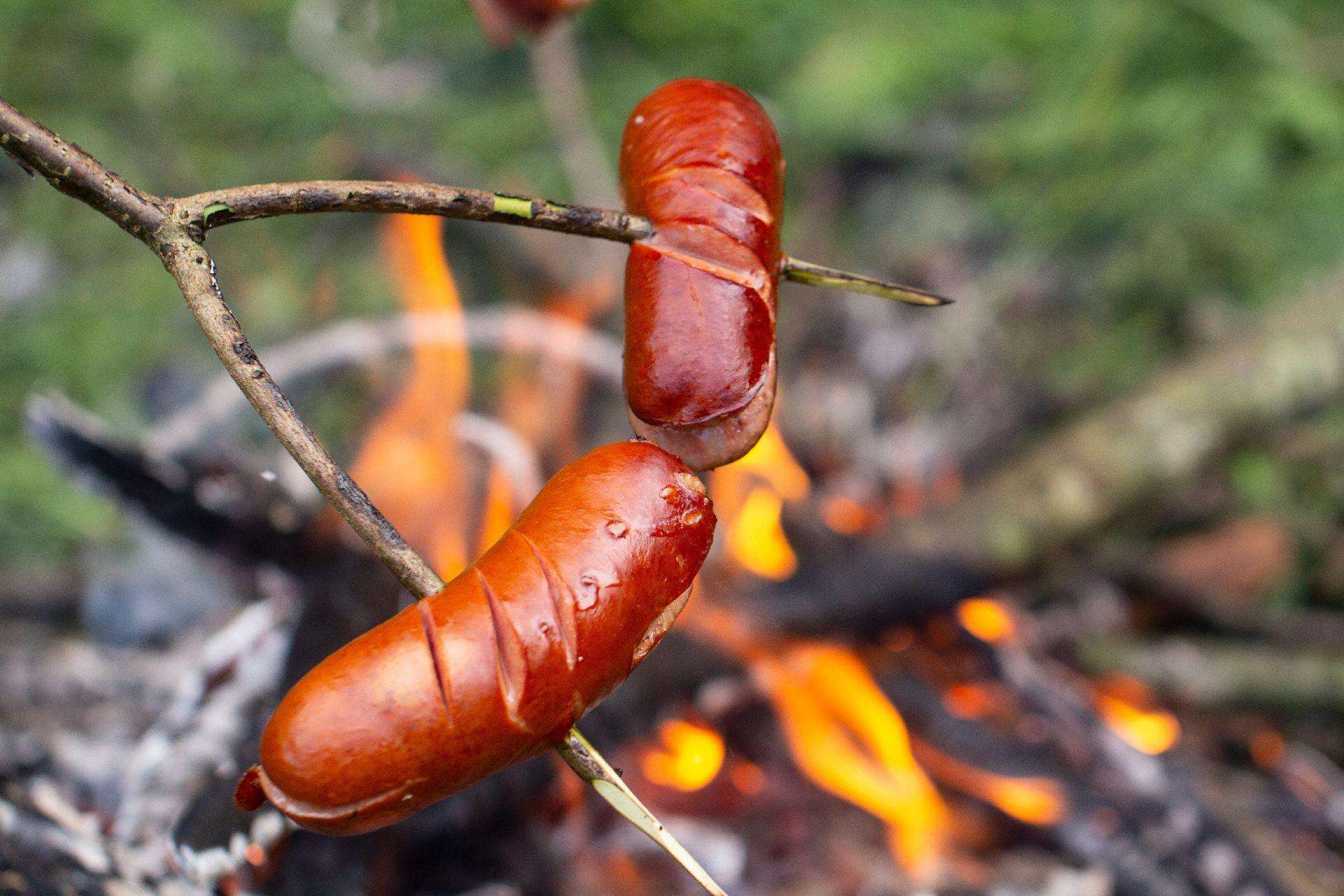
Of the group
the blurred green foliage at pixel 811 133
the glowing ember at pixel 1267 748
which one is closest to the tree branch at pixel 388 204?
the blurred green foliage at pixel 811 133

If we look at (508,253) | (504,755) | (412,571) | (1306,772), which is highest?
(412,571)

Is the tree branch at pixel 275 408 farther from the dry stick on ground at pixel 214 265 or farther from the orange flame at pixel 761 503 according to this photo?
the orange flame at pixel 761 503

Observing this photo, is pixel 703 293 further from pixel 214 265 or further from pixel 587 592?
pixel 214 265

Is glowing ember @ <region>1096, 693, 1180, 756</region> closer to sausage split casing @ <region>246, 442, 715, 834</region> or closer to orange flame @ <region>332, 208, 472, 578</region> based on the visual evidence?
orange flame @ <region>332, 208, 472, 578</region>

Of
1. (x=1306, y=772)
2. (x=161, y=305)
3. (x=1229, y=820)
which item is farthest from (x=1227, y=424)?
(x=161, y=305)

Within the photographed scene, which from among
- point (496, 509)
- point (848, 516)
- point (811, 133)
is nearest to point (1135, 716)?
point (848, 516)

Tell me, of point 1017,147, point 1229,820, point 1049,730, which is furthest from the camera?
point 1017,147

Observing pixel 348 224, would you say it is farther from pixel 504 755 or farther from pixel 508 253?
pixel 504 755

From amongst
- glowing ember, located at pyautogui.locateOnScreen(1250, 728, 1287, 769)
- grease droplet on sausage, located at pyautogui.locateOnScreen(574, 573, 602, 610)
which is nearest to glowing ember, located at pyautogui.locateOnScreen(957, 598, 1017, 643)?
glowing ember, located at pyautogui.locateOnScreen(1250, 728, 1287, 769)
